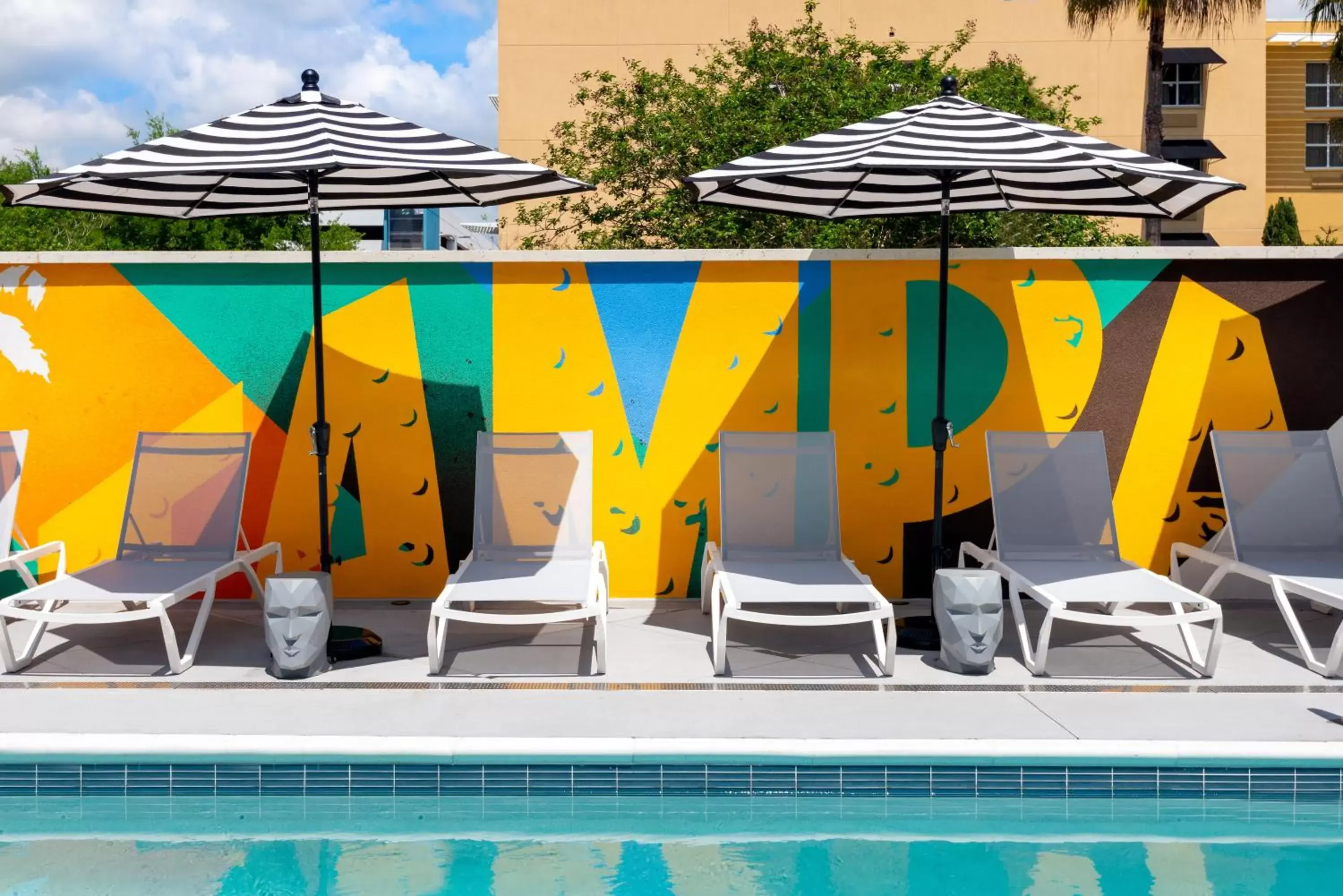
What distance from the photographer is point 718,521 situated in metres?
7.39

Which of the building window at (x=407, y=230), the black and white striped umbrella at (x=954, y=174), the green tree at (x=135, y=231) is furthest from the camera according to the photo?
the building window at (x=407, y=230)

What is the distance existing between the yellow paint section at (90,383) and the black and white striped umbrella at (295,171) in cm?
75

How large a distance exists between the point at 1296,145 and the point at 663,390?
4112cm

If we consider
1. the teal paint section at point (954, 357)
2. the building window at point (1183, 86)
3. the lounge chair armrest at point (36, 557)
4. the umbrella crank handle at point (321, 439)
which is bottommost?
the lounge chair armrest at point (36, 557)

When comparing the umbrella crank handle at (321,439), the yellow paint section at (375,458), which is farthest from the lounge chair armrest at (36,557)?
the umbrella crank handle at (321,439)

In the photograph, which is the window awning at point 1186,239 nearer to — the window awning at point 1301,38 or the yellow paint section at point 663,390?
the window awning at point 1301,38

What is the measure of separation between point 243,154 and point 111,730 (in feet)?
7.99

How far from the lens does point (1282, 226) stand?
35438mm

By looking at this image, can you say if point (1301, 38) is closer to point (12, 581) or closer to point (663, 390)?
point (663, 390)

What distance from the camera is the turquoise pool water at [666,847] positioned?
414 cm

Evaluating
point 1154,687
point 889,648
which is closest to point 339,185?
point 889,648

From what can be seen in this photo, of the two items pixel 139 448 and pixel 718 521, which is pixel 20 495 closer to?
pixel 139 448

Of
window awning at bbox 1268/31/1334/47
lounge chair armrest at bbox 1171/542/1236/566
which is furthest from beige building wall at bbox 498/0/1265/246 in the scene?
lounge chair armrest at bbox 1171/542/1236/566

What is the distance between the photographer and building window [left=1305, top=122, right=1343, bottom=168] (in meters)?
41.2
